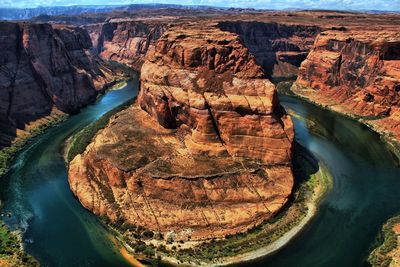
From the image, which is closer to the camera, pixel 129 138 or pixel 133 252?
pixel 133 252

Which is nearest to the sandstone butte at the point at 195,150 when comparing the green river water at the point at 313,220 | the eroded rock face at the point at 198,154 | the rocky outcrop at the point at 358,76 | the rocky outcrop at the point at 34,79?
the eroded rock face at the point at 198,154

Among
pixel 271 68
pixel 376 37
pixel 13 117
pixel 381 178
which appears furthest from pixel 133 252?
pixel 271 68

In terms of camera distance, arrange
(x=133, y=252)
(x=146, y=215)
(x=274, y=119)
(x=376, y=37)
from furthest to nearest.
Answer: (x=376, y=37) < (x=274, y=119) < (x=146, y=215) < (x=133, y=252)

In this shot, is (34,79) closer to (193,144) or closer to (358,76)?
(193,144)

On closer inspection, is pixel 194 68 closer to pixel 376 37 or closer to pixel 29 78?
pixel 29 78

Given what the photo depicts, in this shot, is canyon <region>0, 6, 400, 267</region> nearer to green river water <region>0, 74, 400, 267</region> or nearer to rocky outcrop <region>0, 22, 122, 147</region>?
rocky outcrop <region>0, 22, 122, 147</region>

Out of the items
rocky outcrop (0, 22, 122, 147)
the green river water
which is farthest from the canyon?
the green river water

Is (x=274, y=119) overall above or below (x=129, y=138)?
above
